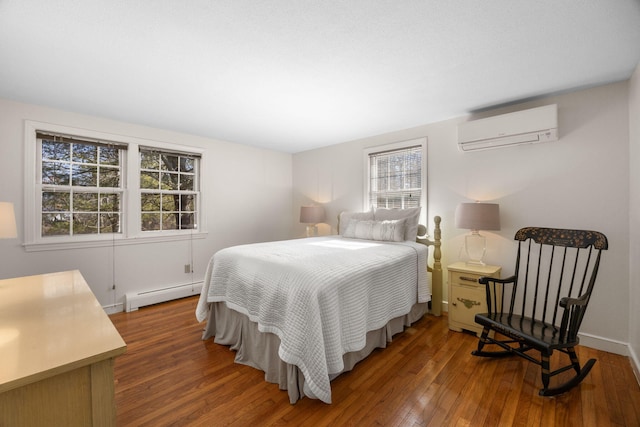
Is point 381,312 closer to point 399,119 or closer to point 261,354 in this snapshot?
point 261,354

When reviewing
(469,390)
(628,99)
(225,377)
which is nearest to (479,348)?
(469,390)

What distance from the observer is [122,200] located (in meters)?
3.43

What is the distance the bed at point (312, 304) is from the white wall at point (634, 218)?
4.88 feet

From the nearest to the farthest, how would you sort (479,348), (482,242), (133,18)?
(133,18), (479,348), (482,242)

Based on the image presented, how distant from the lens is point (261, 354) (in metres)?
2.07

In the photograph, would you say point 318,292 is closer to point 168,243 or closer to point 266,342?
point 266,342

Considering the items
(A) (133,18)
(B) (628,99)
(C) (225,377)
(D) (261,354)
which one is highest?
(A) (133,18)

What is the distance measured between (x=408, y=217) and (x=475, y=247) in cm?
80

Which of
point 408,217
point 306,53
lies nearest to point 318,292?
point 306,53

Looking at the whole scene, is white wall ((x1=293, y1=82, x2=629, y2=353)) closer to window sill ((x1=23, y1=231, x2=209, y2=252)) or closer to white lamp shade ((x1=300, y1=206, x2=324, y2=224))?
white lamp shade ((x1=300, y1=206, x2=324, y2=224))

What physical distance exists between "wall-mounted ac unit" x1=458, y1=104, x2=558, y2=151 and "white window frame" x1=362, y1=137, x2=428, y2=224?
0.54 meters

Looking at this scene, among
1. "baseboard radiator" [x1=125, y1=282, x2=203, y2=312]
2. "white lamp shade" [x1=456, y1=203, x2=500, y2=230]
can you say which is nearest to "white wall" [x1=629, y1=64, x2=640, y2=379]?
"white lamp shade" [x1=456, y1=203, x2=500, y2=230]

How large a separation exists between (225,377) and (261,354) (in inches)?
11.5

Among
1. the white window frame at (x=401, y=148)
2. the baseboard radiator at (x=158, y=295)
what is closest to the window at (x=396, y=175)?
the white window frame at (x=401, y=148)
